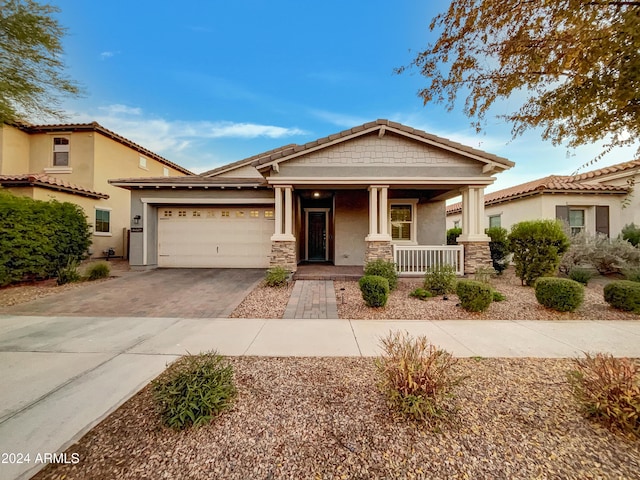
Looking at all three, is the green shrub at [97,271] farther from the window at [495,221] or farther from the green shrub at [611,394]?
the window at [495,221]

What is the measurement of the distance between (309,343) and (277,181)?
6.29 metres

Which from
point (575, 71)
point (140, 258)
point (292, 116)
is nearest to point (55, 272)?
point (140, 258)

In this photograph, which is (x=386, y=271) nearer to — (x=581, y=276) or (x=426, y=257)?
(x=426, y=257)

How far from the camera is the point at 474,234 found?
9.22m

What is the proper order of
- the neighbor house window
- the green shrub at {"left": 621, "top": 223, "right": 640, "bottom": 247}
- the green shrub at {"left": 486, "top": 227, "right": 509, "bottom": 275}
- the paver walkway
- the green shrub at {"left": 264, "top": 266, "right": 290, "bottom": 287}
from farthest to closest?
the neighbor house window, the green shrub at {"left": 621, "top": 223, "right": 640, "bottom": 247}, the green shrub at {"left": 486, "top": 227, "right": 509, "bottom": 275}, the green shrub at {"left": 264, "top": 266, "right": 290, "bottom": 287}, the paver walkway

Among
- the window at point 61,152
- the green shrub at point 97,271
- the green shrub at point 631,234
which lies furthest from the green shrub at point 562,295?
the window at point 61,152

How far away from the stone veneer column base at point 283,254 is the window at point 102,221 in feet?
33.6

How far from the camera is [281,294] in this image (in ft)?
23.6

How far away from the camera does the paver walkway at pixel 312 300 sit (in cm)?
565

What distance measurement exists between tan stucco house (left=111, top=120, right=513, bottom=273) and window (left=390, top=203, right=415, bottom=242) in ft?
0.14

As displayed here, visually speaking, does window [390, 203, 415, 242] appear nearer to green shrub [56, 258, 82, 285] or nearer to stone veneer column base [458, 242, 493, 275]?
stone veneer column base [458, 242, 493, 275]

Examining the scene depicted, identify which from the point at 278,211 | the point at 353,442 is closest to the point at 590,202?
the point at 278,211

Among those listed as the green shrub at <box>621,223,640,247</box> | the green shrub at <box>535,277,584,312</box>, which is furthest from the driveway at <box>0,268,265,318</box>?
the green shrub at <box>621,223,640,247</box>

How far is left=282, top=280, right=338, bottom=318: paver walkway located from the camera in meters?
5.65
